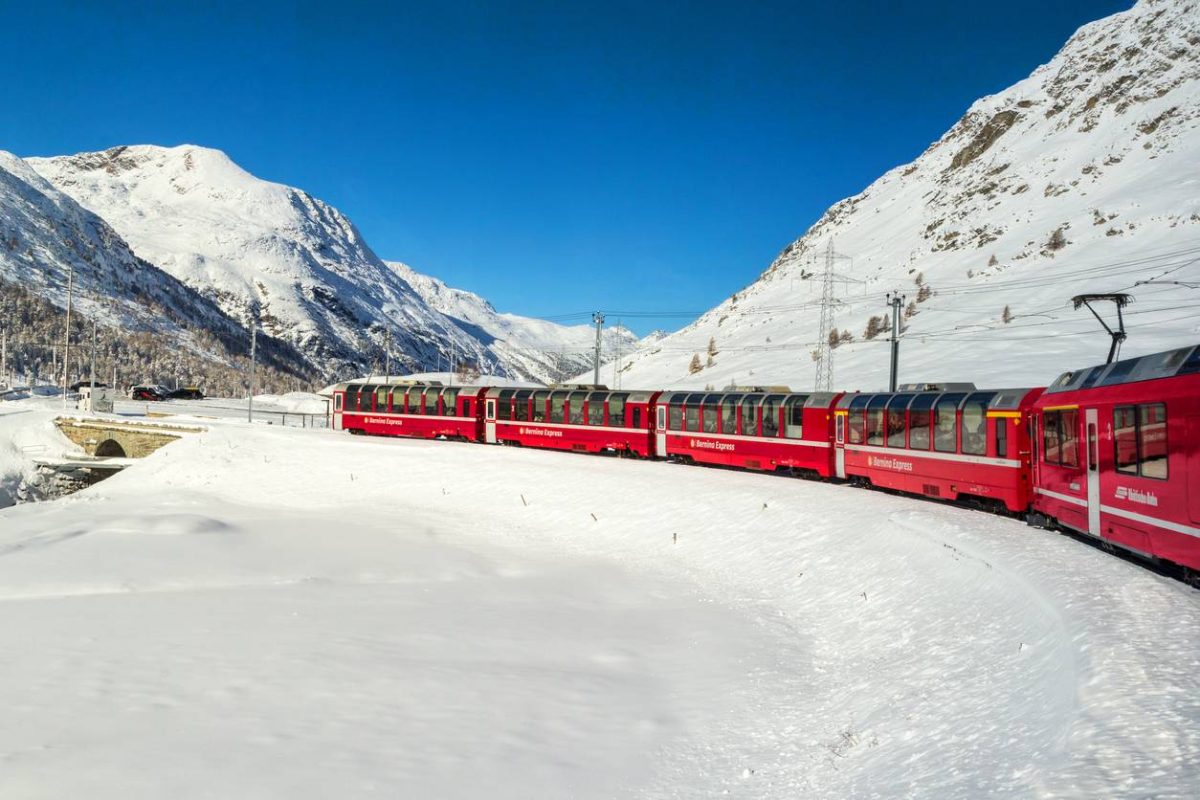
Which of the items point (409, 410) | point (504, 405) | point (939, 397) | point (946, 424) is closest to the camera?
point (946, 424)

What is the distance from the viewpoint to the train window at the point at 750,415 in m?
28.1

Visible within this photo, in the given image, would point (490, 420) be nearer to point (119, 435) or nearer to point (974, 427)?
point (974, 427)

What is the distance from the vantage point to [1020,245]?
6850cm

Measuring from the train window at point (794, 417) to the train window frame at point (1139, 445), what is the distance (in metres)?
13.8

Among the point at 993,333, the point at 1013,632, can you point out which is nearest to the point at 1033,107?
→ the point at 993,333

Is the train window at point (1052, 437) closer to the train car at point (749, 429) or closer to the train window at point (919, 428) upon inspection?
the train window at point (919, 428)

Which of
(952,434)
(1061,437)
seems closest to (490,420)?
(952,434)

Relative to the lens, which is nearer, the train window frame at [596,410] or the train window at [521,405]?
the train window frame at [596,410]

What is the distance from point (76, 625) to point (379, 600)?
587cm

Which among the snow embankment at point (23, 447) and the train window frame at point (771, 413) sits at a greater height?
the train window frame at point (771, 413)

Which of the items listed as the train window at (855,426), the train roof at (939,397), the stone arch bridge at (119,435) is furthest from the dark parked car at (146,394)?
the train roof at (939,397)

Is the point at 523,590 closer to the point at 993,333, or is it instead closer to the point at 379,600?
the point at 379,600

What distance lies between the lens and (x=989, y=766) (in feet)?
21.7

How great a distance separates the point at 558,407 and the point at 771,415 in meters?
12.1
